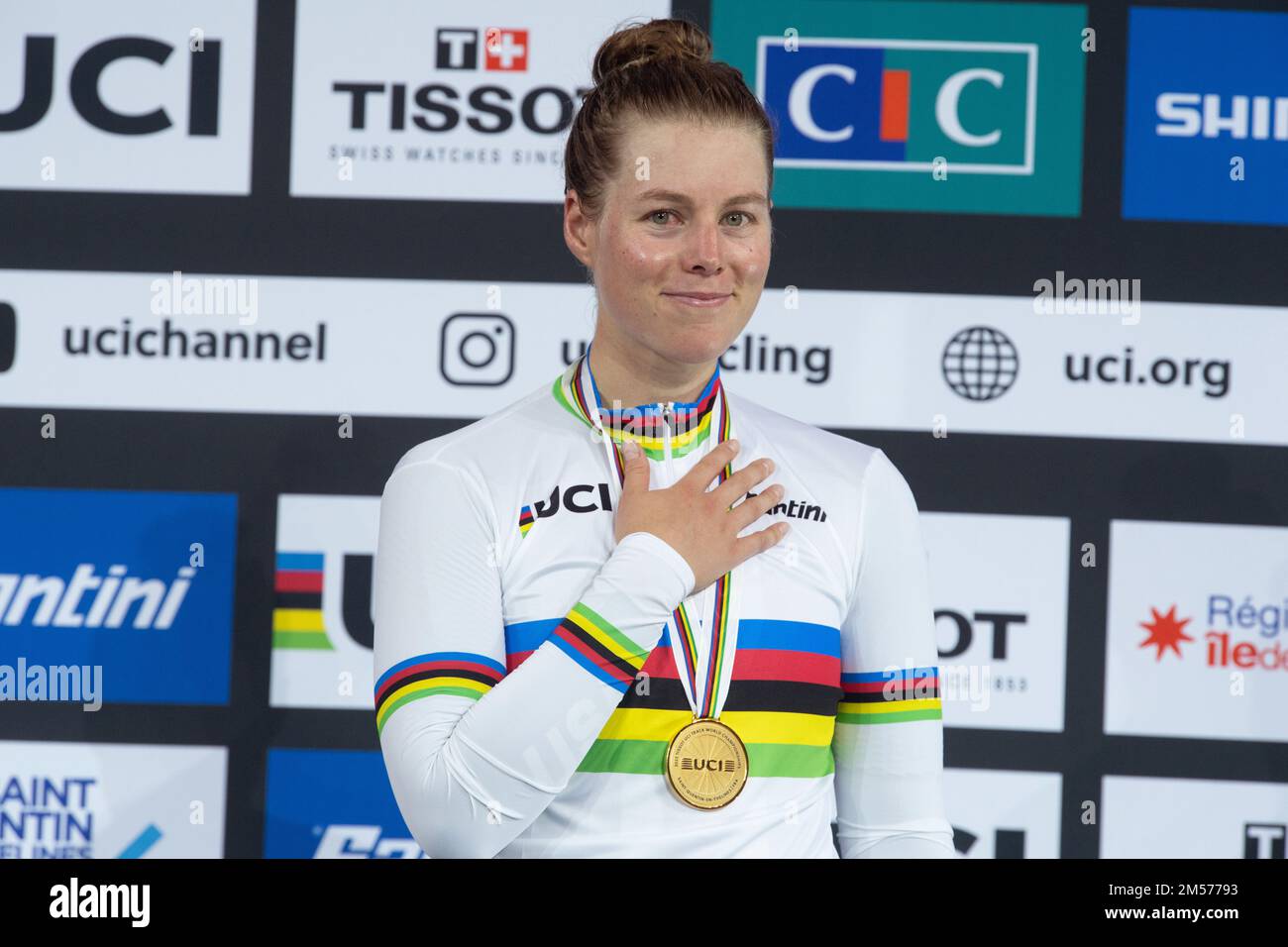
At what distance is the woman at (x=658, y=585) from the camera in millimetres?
1115

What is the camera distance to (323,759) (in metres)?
2.55

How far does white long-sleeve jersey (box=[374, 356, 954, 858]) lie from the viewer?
1098 mm

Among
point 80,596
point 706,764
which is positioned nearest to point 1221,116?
point 706,764

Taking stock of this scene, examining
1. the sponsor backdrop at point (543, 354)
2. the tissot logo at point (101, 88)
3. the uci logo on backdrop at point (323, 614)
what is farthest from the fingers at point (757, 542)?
the tissot logo at point (101, 88)

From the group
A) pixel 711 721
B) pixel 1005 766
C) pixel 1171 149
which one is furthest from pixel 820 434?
pixel 1171 149

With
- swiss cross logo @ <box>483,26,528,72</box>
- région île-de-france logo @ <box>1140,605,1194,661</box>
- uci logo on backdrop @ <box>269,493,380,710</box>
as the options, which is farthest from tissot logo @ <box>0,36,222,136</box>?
région île-de-france logo @ <box>1140,605,1194,661</box>

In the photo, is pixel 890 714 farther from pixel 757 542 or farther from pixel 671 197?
pixel 671 197

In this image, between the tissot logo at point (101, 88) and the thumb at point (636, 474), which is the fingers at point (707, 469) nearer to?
the thumb at point (636, 474)

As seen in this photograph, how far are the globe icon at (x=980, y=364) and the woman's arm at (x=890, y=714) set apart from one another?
4.35ft

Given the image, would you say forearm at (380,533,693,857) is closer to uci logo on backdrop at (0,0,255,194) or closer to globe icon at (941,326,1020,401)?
globe icon at (941,326,1020,401)

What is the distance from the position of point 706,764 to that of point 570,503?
11.8 inches

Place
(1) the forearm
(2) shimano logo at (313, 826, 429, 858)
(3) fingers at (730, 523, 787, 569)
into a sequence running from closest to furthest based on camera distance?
(1) the forearm, (3) fingers at (730, 523, 787, 569), (2) shimano logo at (313, 826, 429, 858)

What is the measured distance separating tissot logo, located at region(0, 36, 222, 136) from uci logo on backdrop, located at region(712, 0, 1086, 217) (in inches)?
42.9

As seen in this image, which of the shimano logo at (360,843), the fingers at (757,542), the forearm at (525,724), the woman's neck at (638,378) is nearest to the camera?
the forearm at (525,724)
